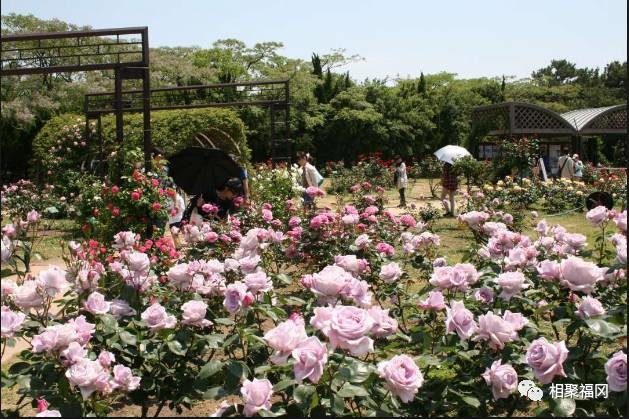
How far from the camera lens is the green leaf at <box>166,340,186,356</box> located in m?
2.09

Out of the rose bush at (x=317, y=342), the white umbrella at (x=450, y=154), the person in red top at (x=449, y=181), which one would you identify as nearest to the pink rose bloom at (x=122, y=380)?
the rose bush at (x=317, y=342)

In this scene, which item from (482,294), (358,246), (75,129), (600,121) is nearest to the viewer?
(482,294)

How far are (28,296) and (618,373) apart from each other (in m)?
1.66

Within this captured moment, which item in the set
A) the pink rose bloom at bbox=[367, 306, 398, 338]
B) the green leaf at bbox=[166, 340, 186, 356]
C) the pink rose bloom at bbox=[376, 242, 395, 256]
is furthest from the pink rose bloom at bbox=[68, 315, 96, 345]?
the pink rose bloom at bbox=[376, 242, 395, 256]

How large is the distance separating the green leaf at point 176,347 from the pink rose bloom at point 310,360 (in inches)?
23.4

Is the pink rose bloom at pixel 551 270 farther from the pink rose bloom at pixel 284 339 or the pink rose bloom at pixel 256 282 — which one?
the pink rose bloom at pixel 284 339

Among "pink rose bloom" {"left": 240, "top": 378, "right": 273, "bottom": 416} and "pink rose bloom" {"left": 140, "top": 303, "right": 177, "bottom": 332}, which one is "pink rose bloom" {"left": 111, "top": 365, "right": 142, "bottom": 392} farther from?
"pink rose bloom" {"left": 240, "top": 378, "right": 273, "bottom": 416}

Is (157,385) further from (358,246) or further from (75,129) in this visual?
(75,129)

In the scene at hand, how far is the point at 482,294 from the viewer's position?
2.51m

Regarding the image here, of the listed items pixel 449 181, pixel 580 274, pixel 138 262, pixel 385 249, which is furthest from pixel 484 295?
pixel 449 181

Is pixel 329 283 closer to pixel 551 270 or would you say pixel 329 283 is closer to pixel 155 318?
pixel 155 318

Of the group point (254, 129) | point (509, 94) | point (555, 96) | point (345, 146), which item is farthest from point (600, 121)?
point (555, 96)

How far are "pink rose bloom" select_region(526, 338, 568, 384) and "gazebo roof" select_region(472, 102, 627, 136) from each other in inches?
806

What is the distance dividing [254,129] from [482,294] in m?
22.2
